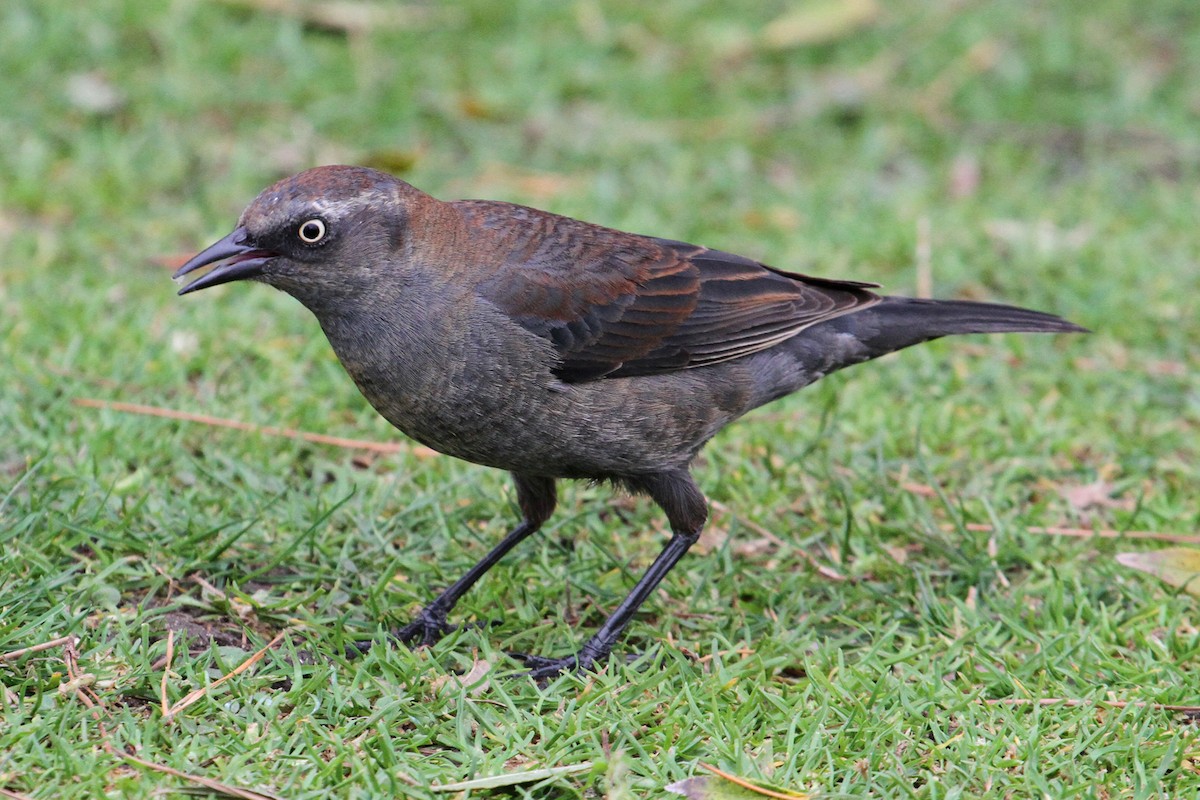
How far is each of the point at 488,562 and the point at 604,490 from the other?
851mm

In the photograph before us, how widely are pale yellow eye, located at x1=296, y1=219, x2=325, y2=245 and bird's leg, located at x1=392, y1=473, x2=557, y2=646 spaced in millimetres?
1003

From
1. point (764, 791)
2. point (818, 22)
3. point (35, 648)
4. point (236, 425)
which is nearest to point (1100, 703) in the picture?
point (764, 791)

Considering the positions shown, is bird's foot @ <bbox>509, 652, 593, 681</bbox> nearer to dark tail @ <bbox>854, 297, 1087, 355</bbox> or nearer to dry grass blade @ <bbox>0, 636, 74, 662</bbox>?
dry grass blade @ <bbox>0, 636, 74, 662</bbox>

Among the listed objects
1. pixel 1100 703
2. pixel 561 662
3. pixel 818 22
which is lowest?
pixel 1100 703

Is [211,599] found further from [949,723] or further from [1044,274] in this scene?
[1044,274]

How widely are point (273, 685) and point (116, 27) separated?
18.4 ft

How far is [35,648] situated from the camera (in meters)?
3.82

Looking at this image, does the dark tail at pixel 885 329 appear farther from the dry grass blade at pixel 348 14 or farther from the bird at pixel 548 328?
the dry grass blade at pixel 348 14

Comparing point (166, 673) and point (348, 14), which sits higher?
point (348, 14)

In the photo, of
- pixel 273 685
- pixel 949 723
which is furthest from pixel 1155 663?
pixel 273 685

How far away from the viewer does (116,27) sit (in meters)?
8.34

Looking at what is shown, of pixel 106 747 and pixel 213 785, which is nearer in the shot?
pixel 213 785

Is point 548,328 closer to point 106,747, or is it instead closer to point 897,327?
point 897,327

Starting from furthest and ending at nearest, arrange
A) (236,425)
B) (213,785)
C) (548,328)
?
(236,425) → (548,328) → (213,785)
